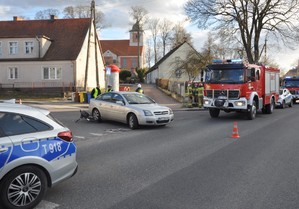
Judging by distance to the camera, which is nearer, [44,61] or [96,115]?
[96,115]

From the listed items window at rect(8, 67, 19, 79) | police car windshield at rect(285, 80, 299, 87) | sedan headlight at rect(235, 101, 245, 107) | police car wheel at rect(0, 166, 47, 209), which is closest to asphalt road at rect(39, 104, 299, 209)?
police car wheel at rect(0, 166, 47, 209)

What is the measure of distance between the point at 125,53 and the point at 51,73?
211ft

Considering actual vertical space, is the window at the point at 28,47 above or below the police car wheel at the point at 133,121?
above

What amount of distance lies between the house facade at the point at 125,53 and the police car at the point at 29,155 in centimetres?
9406

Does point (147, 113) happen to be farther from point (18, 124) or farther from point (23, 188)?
point (23, 188)

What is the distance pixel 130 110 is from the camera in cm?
1361

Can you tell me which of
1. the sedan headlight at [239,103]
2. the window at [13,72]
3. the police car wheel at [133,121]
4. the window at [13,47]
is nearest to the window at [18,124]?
the police car wheel at [133,121]

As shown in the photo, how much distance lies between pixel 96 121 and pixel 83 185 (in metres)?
10.0

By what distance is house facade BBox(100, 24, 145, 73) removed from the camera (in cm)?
10050

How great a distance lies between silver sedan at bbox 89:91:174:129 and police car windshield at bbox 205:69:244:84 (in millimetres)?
4010

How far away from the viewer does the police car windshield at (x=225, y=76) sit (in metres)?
16.7

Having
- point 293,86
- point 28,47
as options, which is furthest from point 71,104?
point 293,86

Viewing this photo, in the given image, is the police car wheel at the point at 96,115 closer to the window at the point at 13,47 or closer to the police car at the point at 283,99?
the police car at the point at 283,99

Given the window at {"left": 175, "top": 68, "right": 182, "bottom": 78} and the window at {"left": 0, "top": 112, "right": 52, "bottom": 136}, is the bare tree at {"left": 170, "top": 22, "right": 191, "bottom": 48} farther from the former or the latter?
the window at {"left": 0, "top": 112, "right": 52, "bottom": 136}
